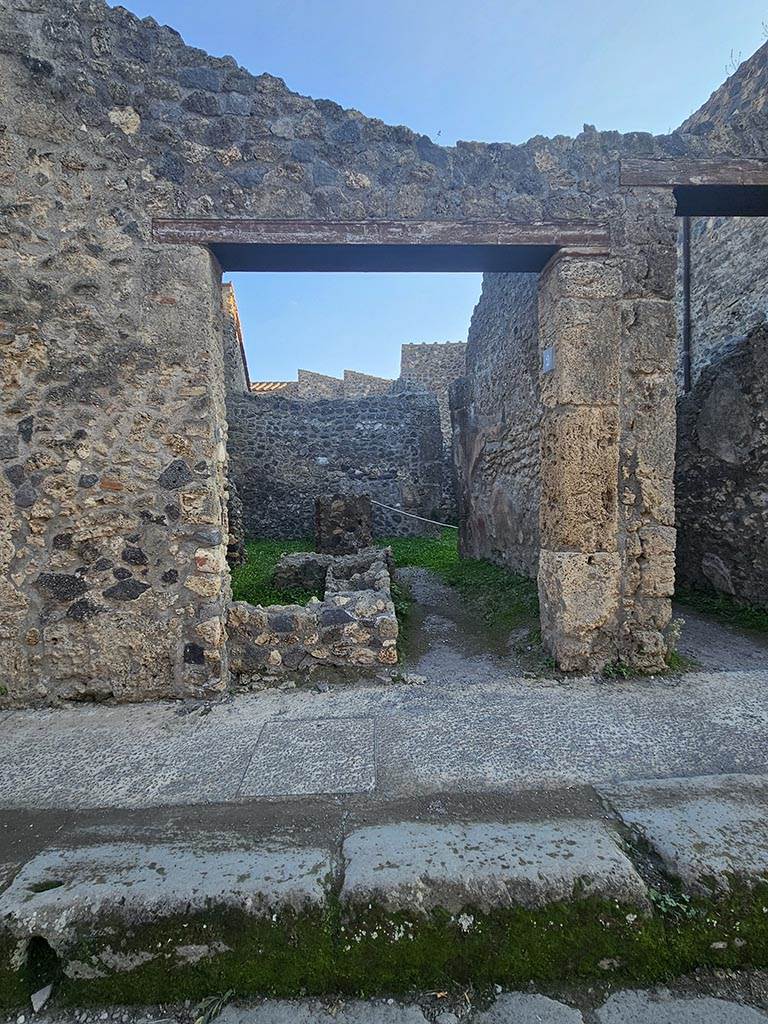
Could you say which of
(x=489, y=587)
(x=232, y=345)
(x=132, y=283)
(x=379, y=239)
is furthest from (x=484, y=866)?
(x=232, y=345)

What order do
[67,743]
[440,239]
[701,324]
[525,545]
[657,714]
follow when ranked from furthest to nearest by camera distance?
[701,324] → [525,545] → [440,239] → [657,714] → [67,743]

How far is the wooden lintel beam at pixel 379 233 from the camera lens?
3.10m

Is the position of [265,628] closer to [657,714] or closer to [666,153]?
[657,714]

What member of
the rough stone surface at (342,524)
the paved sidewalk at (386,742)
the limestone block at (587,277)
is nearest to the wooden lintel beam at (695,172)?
the limestone block at (587,277)

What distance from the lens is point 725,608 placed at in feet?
16.1

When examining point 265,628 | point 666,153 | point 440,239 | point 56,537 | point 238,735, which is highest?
point 666,153

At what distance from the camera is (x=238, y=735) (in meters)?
2.67

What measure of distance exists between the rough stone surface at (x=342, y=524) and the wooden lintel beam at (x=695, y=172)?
619cm

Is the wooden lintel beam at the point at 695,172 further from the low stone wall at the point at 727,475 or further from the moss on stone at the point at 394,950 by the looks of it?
the moss on stone at the point at 394,950

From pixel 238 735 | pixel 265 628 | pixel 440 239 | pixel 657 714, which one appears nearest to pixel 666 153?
pixel 440 239

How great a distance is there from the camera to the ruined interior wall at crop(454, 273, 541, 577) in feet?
16.6

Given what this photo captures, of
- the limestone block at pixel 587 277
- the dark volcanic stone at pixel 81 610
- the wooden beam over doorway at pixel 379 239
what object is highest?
the wooden beam over doorway at pixel 379 239

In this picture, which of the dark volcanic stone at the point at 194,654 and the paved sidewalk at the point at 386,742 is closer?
the paved sidewalk at the point at 386,742

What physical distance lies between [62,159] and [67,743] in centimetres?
324
